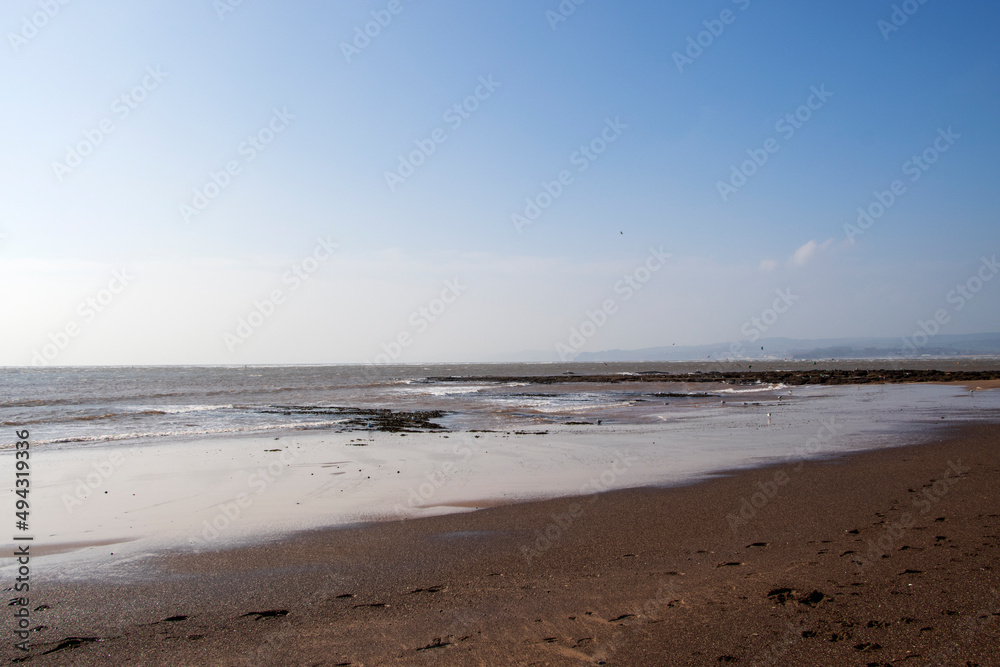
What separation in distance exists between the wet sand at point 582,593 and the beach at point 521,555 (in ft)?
0.10

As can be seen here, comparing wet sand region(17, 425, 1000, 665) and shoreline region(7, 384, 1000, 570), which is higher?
wet sand region(17, 425, 1000, 665)

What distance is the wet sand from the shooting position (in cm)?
489

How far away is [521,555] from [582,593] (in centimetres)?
150

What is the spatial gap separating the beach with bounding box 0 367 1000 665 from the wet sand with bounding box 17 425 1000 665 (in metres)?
0.03

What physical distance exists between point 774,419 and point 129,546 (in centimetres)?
2287

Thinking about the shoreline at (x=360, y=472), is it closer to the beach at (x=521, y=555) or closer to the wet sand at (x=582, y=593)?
the beach at (x=521, y=555)

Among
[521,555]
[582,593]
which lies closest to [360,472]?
[521,555]

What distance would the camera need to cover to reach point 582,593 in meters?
6.14

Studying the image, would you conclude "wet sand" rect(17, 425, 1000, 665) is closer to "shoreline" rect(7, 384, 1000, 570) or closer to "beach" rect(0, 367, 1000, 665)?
"beach" rect(0, 367, 1000, 665)

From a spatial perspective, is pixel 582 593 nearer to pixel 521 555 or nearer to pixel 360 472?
pixel 521 555

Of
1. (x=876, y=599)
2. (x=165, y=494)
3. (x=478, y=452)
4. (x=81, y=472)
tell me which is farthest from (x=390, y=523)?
(x=81, y=472)

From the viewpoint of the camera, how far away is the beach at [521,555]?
16.5 feet

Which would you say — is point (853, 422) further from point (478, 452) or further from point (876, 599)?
point (876, 599)

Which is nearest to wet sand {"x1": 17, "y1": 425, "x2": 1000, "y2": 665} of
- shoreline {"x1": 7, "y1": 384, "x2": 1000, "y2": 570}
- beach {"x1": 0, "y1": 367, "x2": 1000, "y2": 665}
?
beach {"x1": 0, "y1": 367, "x2": 1000, "y2": 665}
